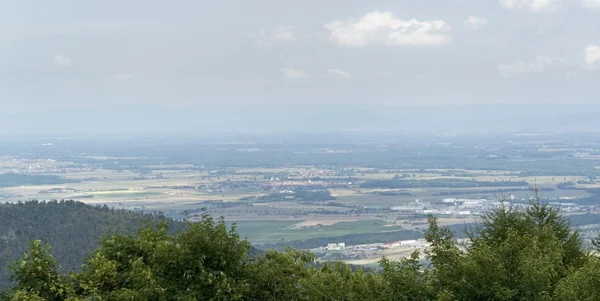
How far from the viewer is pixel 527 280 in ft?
53.8

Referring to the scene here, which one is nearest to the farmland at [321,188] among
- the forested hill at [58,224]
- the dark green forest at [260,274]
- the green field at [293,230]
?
the green field at [293,230]

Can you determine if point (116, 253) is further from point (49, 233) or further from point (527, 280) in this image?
point (49, 233)

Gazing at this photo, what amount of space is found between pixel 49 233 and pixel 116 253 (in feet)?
145

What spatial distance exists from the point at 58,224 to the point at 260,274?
48311 millimetres

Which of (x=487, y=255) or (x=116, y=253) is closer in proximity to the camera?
(x=487, y=255)

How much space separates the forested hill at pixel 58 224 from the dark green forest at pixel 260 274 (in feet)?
111

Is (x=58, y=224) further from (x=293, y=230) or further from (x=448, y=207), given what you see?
(x=448, y=207)

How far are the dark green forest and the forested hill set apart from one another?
3393 cm

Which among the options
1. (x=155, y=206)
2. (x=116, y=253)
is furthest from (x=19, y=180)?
(x=116, y=253)

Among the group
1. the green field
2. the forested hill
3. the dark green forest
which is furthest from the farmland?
the dark green forest

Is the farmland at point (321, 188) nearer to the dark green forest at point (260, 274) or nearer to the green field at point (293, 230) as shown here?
the green field at point (293, 230)

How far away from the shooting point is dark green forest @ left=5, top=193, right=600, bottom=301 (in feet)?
54.8

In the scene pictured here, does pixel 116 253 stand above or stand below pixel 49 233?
above

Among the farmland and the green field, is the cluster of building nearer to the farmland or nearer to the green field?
the farmland
